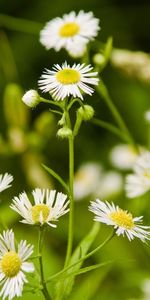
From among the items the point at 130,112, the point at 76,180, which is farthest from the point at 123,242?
the point at 130,112

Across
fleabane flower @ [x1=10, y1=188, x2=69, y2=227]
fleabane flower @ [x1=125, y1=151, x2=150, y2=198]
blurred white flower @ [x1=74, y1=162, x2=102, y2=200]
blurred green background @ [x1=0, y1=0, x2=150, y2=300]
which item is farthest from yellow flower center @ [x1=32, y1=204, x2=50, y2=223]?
blurred white flower @ [x1=74, y1=162, x2=102, y2=200]

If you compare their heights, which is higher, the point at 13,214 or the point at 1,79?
the point at 1,79

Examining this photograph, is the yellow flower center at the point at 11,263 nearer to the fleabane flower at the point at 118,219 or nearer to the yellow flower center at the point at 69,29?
the fleabane flower at the point at 118,219

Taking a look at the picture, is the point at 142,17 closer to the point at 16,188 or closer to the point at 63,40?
the point at 16,188

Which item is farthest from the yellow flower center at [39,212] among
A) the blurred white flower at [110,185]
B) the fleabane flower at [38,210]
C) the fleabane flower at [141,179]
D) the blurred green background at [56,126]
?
the blurred white flower at [110,185]

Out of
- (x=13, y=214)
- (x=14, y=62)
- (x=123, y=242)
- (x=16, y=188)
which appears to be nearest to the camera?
(x=13, y=214)


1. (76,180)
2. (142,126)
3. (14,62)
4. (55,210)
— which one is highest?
(14,62)

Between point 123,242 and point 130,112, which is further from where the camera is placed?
point 130,112

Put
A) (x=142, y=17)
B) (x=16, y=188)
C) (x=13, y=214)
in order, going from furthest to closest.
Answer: (x=142, y=17) → (x=16, y=188) → (x=13, y=214)
